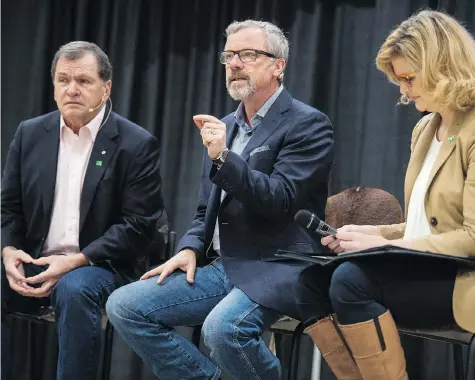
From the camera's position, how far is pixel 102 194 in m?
3.25

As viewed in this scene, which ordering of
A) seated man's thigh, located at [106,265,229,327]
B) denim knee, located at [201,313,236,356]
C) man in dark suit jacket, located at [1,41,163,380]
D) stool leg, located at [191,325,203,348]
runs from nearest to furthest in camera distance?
denim knee, located at [201,313,236,356], seated man's thigh, located at [106,265,229,327], stool leg, located at [191,325,203,348], man in dark suit jacket, located at [1,41,163,380]

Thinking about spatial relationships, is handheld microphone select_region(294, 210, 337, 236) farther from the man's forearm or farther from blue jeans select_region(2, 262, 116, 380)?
the man's forearm

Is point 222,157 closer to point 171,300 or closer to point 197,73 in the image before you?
point 171,300

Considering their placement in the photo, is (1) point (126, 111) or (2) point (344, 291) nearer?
(2) point (344, 291)

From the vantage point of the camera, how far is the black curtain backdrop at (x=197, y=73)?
12.5ft

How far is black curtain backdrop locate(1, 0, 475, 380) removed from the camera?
150 inches

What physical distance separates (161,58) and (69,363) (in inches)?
84.3

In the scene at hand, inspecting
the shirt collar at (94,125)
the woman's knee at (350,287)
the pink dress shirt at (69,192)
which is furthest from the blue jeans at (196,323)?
the shirt collar at (94,125)

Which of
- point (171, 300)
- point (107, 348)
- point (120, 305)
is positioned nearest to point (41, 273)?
point (107, 348)

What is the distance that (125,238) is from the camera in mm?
3174

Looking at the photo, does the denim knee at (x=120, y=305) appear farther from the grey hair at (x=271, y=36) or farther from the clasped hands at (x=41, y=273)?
the grey hair at (x=271, y=36)

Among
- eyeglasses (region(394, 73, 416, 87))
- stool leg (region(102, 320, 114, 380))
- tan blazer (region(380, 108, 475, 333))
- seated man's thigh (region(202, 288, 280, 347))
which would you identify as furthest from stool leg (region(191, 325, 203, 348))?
eyeglasses (region(394, 73, 416, 87))

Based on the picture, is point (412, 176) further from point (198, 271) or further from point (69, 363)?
point (69, 363)

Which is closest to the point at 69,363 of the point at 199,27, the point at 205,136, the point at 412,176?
the point at 205,136
